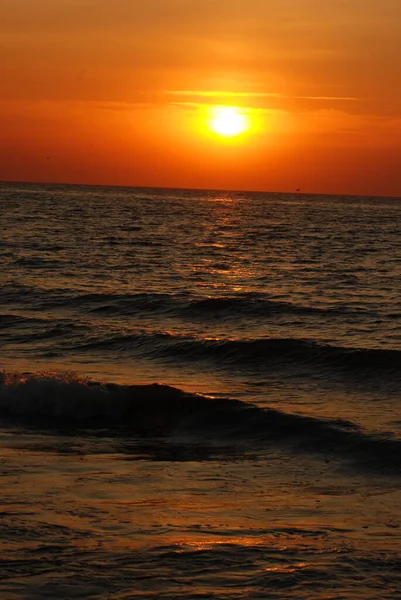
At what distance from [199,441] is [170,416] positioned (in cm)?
135

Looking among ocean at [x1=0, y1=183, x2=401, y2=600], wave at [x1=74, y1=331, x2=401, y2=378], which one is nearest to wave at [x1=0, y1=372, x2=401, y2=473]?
ocean at [x1=0, y1=183, x2=401, y2=600]

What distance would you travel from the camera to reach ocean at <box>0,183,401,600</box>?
7.36 metres

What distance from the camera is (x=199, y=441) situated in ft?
40.3

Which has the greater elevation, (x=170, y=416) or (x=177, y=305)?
(x=177, y=305)

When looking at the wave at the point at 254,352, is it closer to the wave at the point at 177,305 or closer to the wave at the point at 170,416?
the wave at the point at 170,416

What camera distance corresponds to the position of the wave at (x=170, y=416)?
11797mm

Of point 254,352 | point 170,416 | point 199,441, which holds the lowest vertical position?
point 199,441

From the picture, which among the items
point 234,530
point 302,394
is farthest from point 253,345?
point 234,530

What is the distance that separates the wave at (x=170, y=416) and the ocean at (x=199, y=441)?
0.04 metres

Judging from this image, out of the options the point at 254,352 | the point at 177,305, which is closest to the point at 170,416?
the point at 254,352

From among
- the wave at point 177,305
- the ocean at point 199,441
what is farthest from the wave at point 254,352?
the wave at point 177,305

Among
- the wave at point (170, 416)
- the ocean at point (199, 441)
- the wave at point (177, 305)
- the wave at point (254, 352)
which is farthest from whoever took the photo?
the wave at point (177, 305)

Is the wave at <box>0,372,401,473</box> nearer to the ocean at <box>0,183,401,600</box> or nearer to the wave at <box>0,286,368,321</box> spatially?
the ocean at <box>0,183,401,600</box>

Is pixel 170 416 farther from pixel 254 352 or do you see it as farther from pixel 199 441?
pixel 254 352
